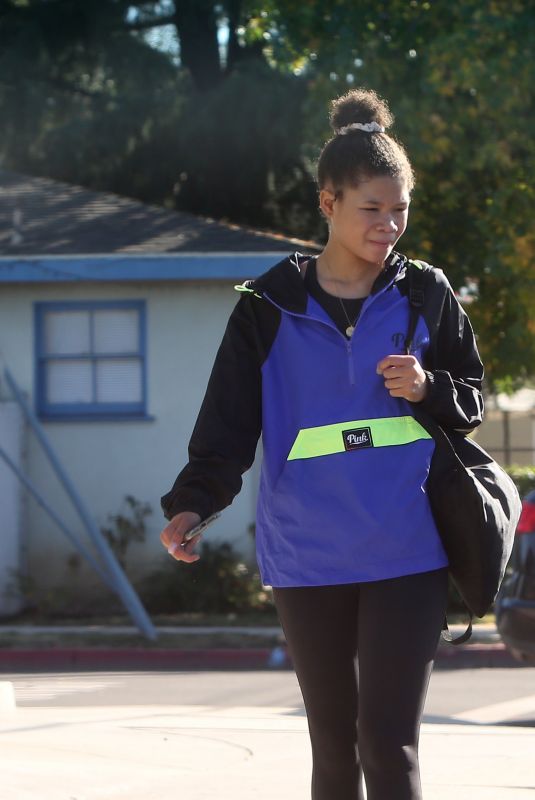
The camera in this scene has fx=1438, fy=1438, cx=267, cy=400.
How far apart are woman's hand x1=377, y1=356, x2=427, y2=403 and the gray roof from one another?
10684mm

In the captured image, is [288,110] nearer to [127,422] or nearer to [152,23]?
[152,23]

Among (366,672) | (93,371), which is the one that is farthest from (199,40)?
(366,672)

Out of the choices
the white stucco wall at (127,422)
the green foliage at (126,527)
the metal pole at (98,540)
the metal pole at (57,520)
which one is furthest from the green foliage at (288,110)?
the metal pole at (57,520)

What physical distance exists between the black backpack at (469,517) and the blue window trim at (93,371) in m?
10.9

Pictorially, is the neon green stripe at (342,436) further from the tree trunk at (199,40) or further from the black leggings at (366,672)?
the tree trunk at (199,40)

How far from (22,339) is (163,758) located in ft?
28.9

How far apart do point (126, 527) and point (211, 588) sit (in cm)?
105

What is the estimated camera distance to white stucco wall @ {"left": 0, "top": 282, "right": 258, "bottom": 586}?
14.0 meters

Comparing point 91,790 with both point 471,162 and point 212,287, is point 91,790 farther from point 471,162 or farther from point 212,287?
point 471,162

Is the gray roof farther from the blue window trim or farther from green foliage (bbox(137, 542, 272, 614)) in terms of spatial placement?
green foliage (bbox(137, 542, 272, 614))

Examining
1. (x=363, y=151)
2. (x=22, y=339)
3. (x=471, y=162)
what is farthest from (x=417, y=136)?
(x=363, y=151)

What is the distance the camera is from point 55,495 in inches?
552

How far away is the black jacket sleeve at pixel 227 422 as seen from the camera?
334 centimetres

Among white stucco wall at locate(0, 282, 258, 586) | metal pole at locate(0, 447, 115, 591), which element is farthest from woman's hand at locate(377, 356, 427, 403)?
white stucco wall at locate(0, 282, 258, 586)
